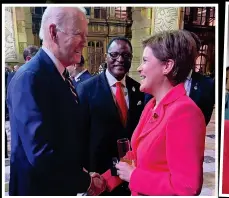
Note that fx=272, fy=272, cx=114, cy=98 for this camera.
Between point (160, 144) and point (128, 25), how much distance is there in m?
0.65

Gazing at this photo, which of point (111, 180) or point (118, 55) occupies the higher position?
point (118, 55)

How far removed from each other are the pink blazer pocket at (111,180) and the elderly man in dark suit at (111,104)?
0.22 feet

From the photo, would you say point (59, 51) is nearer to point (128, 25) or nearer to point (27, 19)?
point (27, 19)

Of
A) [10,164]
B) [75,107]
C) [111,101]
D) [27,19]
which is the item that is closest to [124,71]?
[111,101]

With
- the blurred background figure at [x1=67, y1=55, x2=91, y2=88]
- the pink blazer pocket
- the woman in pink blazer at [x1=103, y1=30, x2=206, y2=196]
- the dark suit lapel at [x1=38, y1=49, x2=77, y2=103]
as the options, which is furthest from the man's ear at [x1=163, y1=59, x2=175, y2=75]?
the pink blazer pocket

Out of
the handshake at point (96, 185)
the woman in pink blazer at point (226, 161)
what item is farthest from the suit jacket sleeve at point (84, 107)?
the woman in pink blazer at point (226, 161)

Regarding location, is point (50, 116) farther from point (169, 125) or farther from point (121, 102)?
point (169, 125)

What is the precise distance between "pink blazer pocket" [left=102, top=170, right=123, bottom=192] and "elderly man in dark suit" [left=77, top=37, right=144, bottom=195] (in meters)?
0.07

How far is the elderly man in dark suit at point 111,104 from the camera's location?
146 cm

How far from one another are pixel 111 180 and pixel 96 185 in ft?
0.29

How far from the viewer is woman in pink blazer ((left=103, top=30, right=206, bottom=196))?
4.43 ft

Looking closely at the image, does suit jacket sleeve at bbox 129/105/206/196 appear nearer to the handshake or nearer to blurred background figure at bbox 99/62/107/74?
the handshake

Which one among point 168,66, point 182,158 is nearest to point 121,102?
point 168,66

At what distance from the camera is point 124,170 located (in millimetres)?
1500
